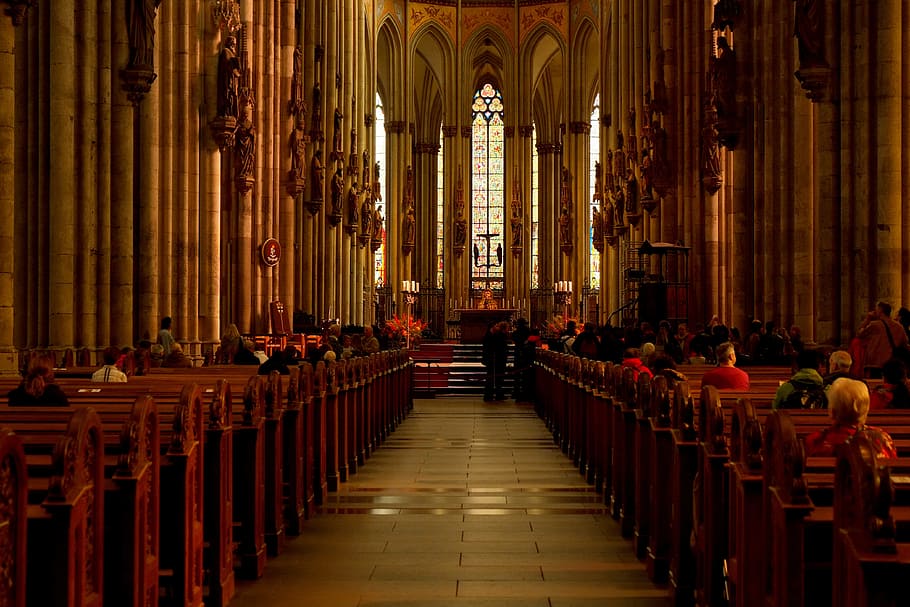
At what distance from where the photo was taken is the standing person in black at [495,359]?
982 inches

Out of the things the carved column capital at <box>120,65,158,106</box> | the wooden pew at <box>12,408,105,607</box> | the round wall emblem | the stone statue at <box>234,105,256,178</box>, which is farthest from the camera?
the round wall emblem

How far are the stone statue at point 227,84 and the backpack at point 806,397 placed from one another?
14277mm

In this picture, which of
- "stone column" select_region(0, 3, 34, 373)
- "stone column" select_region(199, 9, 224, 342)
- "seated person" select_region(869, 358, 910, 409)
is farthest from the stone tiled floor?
"stone column" select_region(199, 9, 224, 342)

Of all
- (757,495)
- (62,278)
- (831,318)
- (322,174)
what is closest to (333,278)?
(322,174)

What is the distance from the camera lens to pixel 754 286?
802 inches

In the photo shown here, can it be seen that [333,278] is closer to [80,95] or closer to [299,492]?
[80,95]

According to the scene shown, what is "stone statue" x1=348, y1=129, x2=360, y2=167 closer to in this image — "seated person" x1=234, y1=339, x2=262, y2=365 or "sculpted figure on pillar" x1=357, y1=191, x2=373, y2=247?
"sculpted figure on pillar" x1=357, y1=191, x2=373, y2=247

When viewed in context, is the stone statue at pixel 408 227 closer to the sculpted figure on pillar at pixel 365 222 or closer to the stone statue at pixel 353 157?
the sculpted figure on pillar at pixel 365 222

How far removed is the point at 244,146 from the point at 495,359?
7.02 metres

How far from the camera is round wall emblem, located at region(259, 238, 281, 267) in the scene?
2544cm

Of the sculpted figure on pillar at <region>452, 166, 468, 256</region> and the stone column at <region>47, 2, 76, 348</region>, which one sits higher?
the sculpted figure on pillar at <region>452, 166, 468, 256</region>

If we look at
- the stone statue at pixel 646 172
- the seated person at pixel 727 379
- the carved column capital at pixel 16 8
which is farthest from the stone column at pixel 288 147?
the seated person at pixel 727 379

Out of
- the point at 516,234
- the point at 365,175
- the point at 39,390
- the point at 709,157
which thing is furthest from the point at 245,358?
the point at 516,234

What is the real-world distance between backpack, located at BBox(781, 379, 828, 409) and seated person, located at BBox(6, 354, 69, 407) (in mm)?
4618
